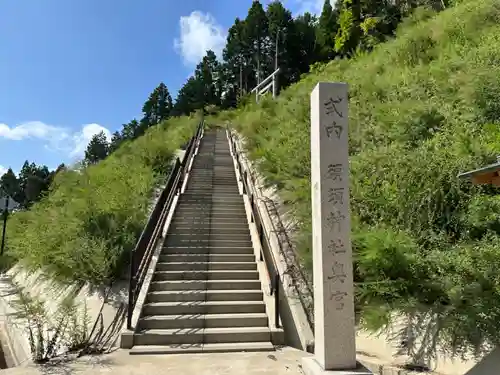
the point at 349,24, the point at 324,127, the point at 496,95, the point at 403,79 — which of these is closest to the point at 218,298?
the point at 324,127

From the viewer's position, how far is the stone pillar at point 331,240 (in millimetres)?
4145

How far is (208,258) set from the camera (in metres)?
8.23

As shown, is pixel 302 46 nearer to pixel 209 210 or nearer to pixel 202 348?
pixel 209 210

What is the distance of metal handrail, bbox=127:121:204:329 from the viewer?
6.22 meters

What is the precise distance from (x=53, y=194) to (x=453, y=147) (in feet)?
42.7

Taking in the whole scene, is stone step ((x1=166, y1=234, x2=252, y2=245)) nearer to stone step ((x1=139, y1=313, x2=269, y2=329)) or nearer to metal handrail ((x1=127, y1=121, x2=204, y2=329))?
metal handrail ((x1=127, y1=121, x2=204, y2=329))

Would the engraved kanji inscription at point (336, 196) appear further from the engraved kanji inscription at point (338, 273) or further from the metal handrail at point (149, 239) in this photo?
the metal handrail at point (149, 239)

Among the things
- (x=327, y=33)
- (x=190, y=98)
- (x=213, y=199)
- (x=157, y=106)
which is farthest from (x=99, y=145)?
(x=213, y=199)

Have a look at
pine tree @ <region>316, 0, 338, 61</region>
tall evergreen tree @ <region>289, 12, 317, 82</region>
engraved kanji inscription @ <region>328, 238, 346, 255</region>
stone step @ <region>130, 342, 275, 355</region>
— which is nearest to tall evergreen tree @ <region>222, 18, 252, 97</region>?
tall evergreen tree @ <region>289, 12, 317, 82</region>

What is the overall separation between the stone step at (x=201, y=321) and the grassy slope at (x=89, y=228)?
1.83 m

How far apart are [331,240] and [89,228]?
6250 millimetres

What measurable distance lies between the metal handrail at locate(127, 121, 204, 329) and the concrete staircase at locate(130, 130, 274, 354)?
9.9 inches

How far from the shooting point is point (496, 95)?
6598 millimetres

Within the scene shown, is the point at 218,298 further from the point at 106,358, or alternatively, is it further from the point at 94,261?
the point at 94,261
